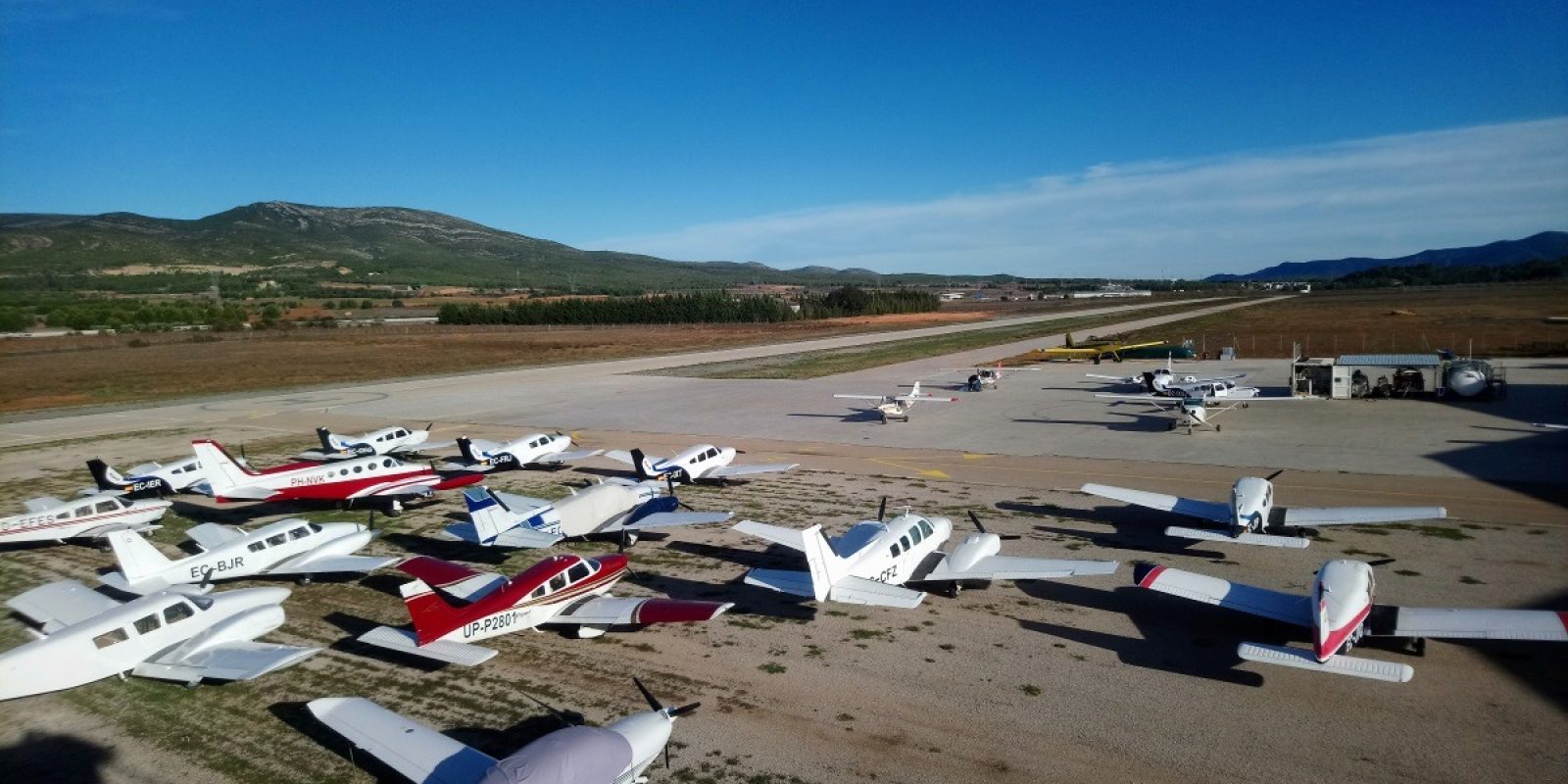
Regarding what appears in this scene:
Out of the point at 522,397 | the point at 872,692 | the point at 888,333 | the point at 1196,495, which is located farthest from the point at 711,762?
the point at 888,333

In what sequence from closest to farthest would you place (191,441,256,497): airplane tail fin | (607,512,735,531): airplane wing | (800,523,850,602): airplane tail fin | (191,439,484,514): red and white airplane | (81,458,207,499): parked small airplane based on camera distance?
1. (800,523,850,602): airplane tail fin
2. (607,512,735,531): airplane wing
3. (191,441,256,497): airplane tail fin
4. (191,439,484,514): red and white airplane
5. (81,458,207,499): parked small airplane

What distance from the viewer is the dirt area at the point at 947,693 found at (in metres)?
11.1

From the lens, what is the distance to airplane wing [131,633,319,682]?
13.3 meters

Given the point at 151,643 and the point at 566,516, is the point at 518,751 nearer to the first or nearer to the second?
the point at 151,643

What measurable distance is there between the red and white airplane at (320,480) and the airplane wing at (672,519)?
8.47m

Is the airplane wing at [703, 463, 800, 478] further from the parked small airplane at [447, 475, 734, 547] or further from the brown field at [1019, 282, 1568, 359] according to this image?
the brown field at [1019, 282, 1568, 359]

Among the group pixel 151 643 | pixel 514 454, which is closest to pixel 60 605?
pixel 151 643

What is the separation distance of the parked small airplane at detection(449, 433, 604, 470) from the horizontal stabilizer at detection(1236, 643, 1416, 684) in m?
22.0

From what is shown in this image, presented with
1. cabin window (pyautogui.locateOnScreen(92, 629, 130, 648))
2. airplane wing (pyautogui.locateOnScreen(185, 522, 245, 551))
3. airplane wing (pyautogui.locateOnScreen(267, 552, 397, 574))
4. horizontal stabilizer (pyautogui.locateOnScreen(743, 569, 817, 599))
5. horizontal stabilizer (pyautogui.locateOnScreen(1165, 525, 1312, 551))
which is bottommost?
horizontal stabilizer (pyautogui.locateOnScreen(1165, 525, 1312, 551))

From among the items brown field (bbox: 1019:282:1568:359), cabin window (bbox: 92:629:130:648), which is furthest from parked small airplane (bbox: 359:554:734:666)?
brown field (bbox: 1019:282:1568:359)

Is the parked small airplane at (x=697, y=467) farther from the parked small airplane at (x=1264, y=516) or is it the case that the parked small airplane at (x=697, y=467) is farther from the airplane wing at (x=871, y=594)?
the parked small airplane at (x=1264, y=516)

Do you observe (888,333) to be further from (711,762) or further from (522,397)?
(711,762)

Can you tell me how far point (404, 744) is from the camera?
10.4m

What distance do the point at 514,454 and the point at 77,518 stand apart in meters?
12.2
